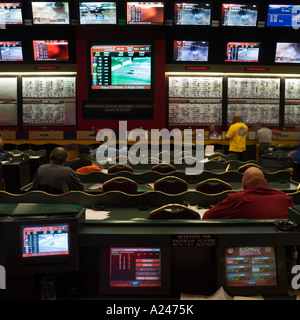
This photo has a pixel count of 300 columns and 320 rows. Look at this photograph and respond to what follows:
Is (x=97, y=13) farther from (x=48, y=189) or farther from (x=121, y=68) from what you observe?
(x=48, y=189)

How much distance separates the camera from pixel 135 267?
6.89 ft

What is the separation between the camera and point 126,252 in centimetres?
212

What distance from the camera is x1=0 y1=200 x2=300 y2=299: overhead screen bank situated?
Answer: 2010 mm

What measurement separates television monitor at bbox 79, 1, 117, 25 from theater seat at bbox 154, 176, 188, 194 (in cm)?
602

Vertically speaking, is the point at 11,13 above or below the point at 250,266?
above

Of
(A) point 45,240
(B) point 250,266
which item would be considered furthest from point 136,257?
(B) point 250,266

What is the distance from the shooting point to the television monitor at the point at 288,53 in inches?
417

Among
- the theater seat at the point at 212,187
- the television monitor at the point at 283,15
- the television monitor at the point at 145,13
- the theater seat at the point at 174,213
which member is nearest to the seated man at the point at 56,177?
the theater seat at the point at 212,187

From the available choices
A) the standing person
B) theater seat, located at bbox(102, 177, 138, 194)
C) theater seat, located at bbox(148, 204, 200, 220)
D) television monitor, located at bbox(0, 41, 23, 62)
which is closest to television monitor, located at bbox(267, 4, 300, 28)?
the standing person

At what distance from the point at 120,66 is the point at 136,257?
8.84m

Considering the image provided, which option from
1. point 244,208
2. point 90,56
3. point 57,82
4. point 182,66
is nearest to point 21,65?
point 57,82

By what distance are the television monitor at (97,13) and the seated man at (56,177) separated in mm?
5863

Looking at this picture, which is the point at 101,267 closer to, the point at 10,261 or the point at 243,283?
the point at 10,261

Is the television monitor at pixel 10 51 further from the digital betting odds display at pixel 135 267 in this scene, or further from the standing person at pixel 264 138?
the digital betting odds display at pixel 135 267
